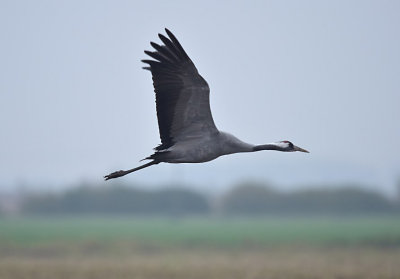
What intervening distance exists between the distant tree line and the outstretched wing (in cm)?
5849

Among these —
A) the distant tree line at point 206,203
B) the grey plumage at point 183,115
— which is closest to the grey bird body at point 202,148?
the grey plumage at point 183,115

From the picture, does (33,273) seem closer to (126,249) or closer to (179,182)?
(126,249)

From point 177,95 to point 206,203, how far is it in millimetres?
73204

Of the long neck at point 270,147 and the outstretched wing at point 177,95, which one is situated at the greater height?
the outstretched wing at point 177,95

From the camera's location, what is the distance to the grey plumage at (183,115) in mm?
9609

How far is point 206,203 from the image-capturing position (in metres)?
82.6

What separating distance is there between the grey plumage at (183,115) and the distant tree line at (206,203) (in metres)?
58.4

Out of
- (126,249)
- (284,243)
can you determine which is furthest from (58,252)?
(284,243)

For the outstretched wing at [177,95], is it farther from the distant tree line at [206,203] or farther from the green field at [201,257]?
the distant tree line at [206,203]

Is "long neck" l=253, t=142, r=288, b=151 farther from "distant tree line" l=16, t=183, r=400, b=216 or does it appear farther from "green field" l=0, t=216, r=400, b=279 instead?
"distant tree line" l=16, t=183, r=400, b=216

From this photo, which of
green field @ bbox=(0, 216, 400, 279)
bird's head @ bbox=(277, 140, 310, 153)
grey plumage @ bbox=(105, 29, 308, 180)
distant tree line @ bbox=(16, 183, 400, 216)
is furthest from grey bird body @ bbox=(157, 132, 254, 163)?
distant tree line @ bbox=(16, 183, 400, 216)

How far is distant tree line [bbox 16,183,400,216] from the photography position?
6956 centimetres

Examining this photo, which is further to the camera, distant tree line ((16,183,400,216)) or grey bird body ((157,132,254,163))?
distant tree line ((16,183,400,216))

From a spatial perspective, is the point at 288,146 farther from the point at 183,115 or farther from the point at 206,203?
the point at 206,203
